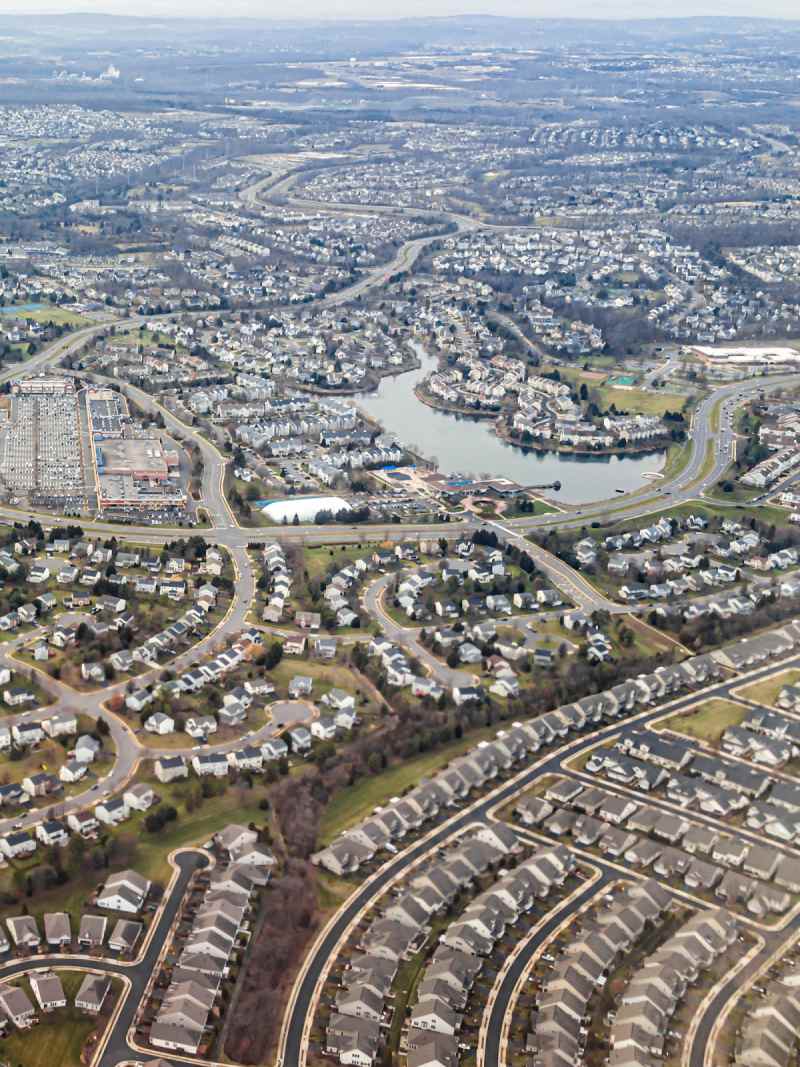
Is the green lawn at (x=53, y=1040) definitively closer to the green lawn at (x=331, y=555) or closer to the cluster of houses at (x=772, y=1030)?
the cluster of houses at (x=772, y=1030)

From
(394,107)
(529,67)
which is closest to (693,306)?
(394,107)

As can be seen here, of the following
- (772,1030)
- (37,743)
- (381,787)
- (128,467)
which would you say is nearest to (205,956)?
(381,787)

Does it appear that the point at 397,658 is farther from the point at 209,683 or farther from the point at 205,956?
the point at 205,956

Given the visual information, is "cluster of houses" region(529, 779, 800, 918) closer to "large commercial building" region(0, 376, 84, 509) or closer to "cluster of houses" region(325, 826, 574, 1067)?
"cluster of houses" region(325, 826, 574, 1067)

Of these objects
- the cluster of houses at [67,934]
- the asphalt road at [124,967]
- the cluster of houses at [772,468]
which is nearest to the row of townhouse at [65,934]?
the cluster of houses at [67,934]

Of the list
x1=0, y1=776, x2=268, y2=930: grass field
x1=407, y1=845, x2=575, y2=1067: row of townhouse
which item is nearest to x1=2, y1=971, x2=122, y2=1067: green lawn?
x1=0, y1=776, x2=268, y2=930: grass field

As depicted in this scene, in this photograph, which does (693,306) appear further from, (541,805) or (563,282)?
(541,805)
